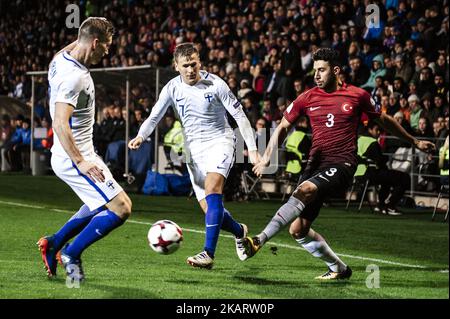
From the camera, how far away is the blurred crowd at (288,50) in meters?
18.6

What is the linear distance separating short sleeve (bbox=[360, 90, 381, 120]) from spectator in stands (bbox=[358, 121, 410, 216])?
7790mm

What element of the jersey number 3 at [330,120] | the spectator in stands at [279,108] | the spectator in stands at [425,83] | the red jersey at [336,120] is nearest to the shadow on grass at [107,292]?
the red jersey at [336,120]

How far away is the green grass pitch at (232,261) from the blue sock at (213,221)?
0.85 ft

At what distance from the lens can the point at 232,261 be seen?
32.6ft

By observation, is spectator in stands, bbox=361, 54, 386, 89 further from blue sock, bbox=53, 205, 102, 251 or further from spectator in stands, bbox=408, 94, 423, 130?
blue sock, bbox=53, 205, 102, 251

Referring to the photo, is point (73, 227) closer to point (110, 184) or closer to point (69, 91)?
point (110, 184)

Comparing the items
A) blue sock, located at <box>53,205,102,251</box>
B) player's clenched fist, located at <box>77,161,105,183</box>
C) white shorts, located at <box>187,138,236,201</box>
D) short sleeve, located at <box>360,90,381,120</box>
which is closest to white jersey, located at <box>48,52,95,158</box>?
player's clenched fist, located at <box>77,161,105,183</box>

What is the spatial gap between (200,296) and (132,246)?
375cm

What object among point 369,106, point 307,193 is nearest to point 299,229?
point 307,193

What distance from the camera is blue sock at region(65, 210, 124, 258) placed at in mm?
7801

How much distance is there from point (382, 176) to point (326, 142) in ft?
27.0

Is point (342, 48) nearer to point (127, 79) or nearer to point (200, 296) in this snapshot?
point (127, 79)
